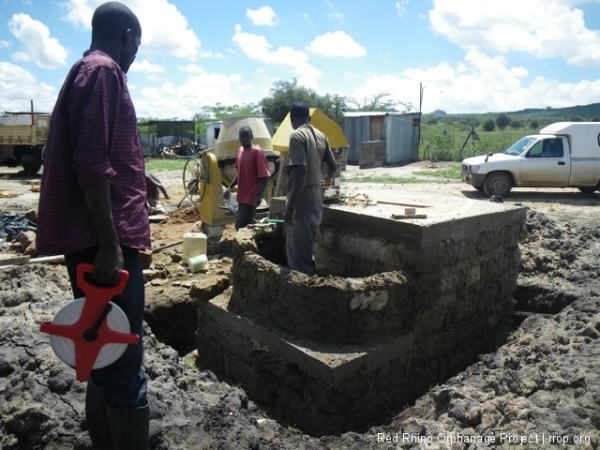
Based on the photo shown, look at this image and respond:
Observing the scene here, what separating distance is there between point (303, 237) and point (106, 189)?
304 cm

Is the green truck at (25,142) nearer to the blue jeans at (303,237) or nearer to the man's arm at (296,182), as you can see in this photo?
the blue jeans at (303,237)

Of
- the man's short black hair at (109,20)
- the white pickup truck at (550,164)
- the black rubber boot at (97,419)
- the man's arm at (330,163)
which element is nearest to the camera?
the man's short black hair at (109,20)

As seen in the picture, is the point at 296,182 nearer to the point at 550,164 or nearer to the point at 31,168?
the point at 550,164

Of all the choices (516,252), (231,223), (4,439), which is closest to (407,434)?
(4,439)

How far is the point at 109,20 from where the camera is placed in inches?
89.7

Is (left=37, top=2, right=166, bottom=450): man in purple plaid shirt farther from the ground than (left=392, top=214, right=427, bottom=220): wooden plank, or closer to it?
farther from the ground

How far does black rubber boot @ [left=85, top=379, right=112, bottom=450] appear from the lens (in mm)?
2543

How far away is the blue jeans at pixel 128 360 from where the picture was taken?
2312mm

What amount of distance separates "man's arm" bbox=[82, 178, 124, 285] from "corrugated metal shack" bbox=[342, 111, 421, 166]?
22.1 metres

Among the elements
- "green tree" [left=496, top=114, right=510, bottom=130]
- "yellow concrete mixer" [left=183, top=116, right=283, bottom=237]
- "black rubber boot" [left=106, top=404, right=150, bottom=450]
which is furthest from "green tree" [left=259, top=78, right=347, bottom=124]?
"green tree" [left=496, top=114, right=510, bottom=130]

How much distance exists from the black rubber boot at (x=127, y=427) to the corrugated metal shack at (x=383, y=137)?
71.9 feet

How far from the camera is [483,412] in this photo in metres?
3.16

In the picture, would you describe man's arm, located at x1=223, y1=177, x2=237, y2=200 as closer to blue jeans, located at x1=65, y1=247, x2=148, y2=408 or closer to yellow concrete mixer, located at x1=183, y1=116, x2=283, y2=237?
yellow concrete mixer, located at x1=183, y1=116, x2=283, y2=237

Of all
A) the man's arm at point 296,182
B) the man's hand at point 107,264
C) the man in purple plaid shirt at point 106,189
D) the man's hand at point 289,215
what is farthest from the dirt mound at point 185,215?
the man's hand at point 107,264
